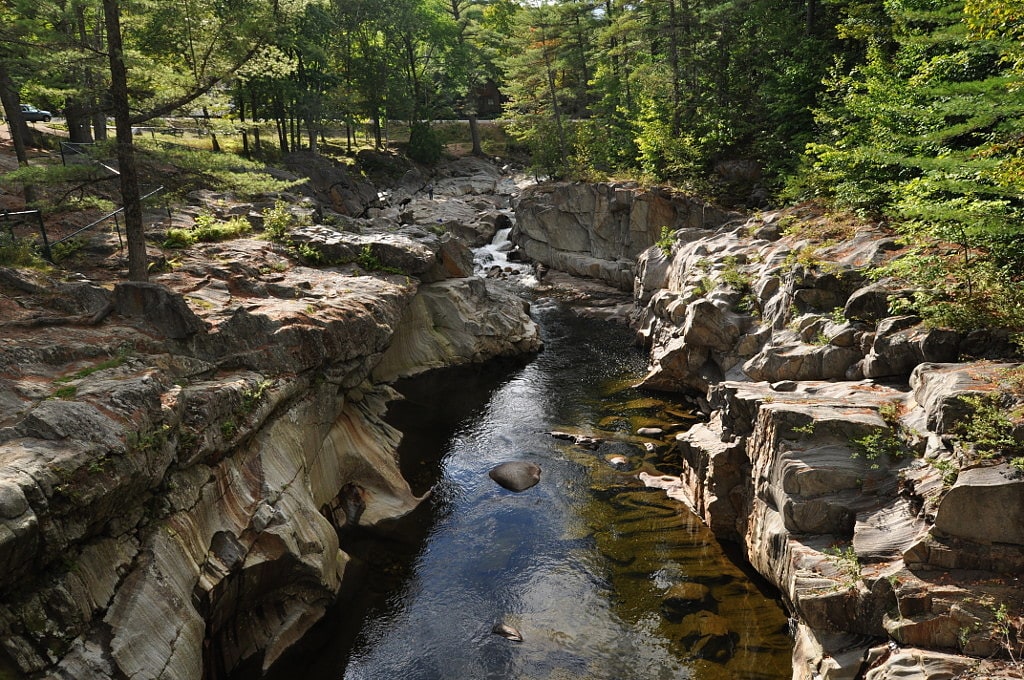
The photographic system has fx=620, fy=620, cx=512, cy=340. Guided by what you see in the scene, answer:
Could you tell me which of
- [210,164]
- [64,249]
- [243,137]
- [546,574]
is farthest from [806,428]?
[243,137]

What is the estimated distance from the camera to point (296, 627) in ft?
41.7

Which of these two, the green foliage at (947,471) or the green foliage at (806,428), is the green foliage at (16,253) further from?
the green foliage at (947,471)

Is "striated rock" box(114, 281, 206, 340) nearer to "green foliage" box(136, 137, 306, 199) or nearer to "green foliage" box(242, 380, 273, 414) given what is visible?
"green foliage" box(242, 380, 273, 414)

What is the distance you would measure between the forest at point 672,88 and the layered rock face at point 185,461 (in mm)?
4450

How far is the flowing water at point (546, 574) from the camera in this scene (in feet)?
38.9

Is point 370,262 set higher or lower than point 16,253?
lower

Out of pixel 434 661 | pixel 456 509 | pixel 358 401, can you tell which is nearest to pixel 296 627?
pixel 434 661

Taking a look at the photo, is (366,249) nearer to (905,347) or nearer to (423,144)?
(905,347)

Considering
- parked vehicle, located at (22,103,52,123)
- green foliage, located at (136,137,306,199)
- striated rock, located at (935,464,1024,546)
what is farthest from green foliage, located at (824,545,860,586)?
parked vehicle, located at (22,103,52,123)

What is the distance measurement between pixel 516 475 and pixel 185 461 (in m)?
9.12

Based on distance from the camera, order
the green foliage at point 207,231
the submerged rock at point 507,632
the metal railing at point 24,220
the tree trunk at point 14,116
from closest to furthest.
Answer: the submerged rock at point 507,632 < the metal railing at point 24,220 < the tree trunk at point 14,116 < the green foliage at point 207,231

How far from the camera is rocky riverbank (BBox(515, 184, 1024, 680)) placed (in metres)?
9.20

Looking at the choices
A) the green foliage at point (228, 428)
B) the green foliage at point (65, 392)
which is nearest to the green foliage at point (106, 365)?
the green foliage at point (65, 392)

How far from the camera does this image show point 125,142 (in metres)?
15.5
